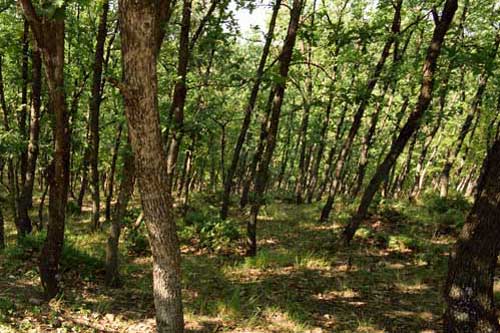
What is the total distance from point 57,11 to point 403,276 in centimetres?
825

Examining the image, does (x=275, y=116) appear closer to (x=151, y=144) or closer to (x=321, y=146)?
(x=151, y=144)

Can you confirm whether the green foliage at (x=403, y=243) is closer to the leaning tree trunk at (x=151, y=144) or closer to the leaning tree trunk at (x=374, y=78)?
the leaning tree trunk at (x=374, y=78)

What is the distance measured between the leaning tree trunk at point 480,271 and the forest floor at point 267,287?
894mm

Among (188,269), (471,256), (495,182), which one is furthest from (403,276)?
(188,269)

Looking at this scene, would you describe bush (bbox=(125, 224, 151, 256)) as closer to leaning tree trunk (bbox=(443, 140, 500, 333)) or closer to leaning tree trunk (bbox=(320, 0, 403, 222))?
leaning tree trunk (bbox=(320, 0, 403, 222))

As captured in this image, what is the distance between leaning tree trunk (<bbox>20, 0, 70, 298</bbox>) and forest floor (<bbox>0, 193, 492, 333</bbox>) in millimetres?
582

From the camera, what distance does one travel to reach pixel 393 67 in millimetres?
9633

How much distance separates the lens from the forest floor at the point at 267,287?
5.94 meters

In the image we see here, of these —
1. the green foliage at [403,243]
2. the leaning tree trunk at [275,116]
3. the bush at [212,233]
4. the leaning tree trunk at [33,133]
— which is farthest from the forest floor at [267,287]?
the leaning tree trunk at [33,133]

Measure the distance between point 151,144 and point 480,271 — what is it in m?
4.69

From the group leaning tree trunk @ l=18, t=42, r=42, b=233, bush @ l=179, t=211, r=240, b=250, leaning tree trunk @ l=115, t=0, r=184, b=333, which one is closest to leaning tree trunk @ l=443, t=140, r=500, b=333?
leaning tree trunk @ l=115, t=0, r=184, b=333

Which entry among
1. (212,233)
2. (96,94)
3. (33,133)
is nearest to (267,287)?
(212,233)

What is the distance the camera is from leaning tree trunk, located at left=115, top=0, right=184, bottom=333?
353 cm

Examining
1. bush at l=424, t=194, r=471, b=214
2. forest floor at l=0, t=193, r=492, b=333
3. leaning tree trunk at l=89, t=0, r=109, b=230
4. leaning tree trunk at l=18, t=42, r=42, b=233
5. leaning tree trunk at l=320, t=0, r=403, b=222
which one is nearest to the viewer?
forest floor at l=0, t=193, r=492, b=333
